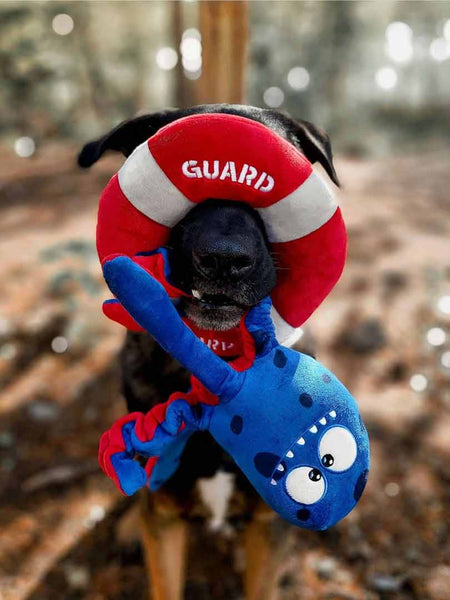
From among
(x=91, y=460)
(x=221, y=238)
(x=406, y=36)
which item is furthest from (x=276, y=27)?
(x=221, y=238)

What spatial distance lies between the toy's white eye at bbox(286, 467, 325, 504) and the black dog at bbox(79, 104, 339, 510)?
17.9 inches

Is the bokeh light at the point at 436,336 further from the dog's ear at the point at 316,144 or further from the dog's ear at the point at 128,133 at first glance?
the dog's ear at the point at 128,133

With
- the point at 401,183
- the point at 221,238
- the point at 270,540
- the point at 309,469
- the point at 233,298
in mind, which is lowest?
the point at 401,183

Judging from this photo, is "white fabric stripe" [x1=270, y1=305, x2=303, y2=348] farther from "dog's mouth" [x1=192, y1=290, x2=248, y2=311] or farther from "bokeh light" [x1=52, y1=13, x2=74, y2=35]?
"bokeh light" [x1=52, y1=13, x2=74, y2=35]

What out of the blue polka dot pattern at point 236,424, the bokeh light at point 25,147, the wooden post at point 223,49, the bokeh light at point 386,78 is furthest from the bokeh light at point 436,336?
the bokeh light at point 386,78

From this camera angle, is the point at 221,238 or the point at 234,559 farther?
the point at 234,559

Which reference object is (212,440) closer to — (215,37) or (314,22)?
(215,37)

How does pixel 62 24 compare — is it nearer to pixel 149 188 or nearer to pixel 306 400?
pixel 149 188

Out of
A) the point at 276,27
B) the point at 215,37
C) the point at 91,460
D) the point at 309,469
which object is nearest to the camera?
the point at 309,469

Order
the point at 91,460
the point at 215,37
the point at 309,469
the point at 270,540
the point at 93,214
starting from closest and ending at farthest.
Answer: the point at 309,469, the point at 270,540, the point at 91,460, the point at 215,37, the point at 93,214

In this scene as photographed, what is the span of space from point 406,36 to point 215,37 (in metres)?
9.94

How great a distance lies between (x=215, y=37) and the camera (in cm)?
377

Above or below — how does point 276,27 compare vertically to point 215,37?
below

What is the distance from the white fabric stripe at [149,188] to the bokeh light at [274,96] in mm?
10491
